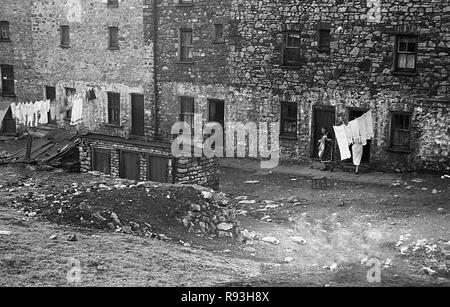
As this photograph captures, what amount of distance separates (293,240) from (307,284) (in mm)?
3815

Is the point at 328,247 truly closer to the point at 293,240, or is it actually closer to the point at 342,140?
the point at 293,240

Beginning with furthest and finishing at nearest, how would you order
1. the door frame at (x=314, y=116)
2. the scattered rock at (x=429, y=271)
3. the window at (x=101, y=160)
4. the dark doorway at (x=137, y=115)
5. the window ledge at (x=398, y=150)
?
the dark doorway at (x=137, y=115)
the door frame at (x=314, y=116)
the window ledge at (x=398, y=150)
the window at (x=101, y=160)
the scattered rock at (x=429, y=271)

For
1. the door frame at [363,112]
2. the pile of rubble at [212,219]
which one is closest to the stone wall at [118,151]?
the pile of rubble at [212,219]

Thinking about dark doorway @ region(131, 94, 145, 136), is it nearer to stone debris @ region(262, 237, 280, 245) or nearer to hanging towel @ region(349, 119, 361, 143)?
hanging towel @ region(349, 119, 361, 143)

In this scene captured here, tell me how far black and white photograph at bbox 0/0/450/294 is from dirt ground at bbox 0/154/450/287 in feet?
0.20

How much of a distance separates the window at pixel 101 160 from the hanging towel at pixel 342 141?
7.97 m

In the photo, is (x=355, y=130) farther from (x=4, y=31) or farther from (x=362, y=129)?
(x=4, y=31)

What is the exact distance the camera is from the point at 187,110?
26234 millimetres

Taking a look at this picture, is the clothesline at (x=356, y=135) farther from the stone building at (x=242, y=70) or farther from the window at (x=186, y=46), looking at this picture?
the window at (x=186, y=46)

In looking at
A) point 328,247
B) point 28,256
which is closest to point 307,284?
point 328,247

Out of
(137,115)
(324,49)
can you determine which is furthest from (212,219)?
(137,115)

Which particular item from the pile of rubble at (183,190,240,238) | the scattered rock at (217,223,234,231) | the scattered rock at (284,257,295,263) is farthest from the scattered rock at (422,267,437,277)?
the scattered rock at (217,223,234,231)

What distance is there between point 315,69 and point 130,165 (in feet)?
26.0

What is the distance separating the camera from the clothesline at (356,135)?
21.3m
